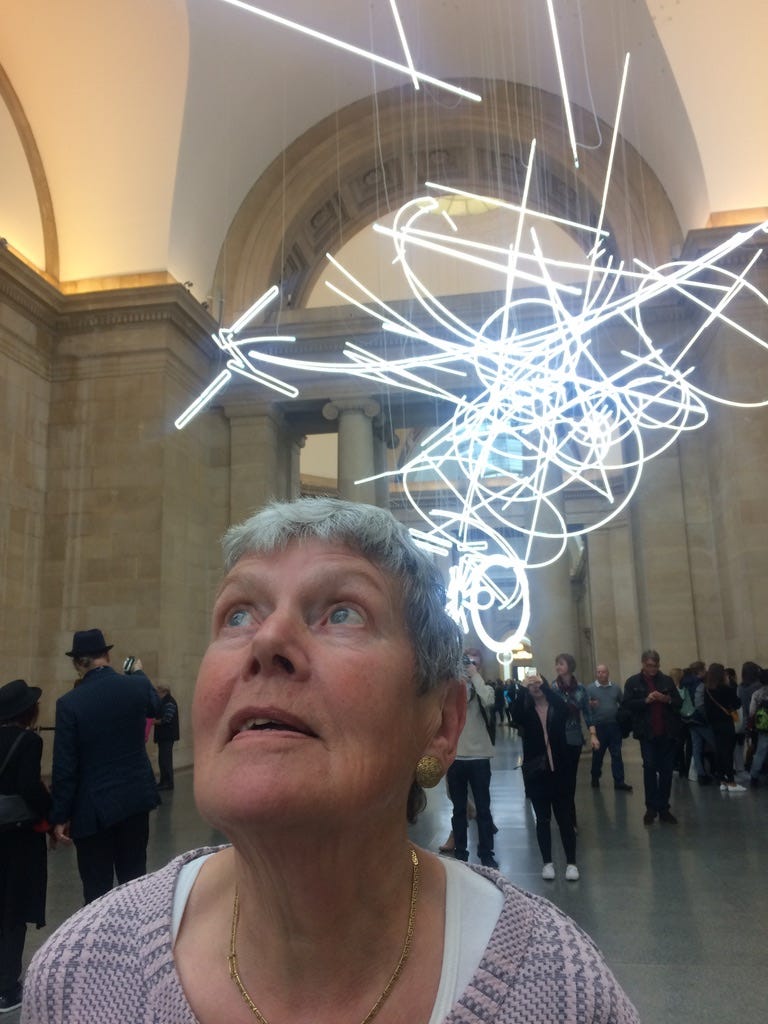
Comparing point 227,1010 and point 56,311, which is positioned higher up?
point 56,311

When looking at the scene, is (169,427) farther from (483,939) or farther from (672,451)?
(483,939)

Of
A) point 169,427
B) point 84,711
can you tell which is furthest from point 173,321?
point 84,711

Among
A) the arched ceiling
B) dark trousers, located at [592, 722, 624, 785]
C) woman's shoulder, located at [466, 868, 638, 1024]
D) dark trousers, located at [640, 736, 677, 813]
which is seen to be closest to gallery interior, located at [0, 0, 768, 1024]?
the arched ceiling

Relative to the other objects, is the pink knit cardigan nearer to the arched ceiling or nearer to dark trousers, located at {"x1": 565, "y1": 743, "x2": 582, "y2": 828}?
dark trousers, located at {"x1": 565, "y1": 743, "x2": 582, "y2": 828}

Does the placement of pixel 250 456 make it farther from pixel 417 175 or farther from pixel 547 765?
pixel 547 765

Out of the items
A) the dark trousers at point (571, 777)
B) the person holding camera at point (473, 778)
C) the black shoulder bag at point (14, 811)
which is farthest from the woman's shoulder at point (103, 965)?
the dark trousers at point (571, 777)

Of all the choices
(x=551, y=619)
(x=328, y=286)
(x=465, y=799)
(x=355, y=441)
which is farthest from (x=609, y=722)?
(x=328, y=286)

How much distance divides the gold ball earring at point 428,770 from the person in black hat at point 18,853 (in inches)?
154

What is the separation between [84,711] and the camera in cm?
473

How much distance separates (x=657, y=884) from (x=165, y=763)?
8.05m

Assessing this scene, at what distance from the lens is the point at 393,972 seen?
118 cm

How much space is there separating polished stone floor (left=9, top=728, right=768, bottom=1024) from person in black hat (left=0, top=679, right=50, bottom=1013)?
0.37 m

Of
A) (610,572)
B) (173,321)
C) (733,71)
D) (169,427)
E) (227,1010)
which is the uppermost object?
(733,71)

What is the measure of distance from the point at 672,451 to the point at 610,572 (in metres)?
15.4
